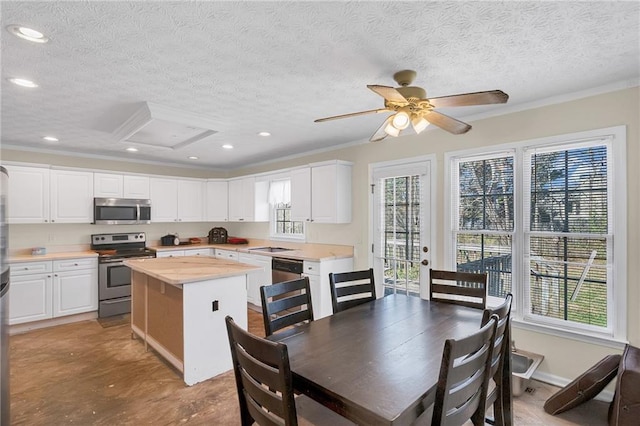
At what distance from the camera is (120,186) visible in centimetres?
510

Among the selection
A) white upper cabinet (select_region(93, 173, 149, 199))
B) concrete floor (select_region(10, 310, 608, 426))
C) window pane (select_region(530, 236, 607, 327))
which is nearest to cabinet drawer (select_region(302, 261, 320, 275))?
concrete floor (select_region(10, 310, 608, 426))

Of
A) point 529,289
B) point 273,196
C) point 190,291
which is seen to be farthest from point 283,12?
point 273,196

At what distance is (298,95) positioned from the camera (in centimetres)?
271

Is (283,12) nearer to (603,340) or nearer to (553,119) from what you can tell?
(553,119)

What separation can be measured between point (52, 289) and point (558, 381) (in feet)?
19.0

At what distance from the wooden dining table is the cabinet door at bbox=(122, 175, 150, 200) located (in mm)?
4495

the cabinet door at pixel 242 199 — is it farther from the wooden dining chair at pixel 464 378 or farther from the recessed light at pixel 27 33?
the wooden dining chair at pixel 464 378

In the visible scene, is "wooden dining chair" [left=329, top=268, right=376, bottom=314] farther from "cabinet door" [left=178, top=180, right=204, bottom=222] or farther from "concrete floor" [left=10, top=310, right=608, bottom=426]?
"cabinet door" [left=178, top=180, right=204, bottom=222]

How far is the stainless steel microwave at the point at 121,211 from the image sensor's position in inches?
191

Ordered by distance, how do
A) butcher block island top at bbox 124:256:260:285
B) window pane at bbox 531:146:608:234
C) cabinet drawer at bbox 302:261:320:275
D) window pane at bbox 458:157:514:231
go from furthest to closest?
cabinet drawer at bbox 302:261:320:275, window pane at bbox 458:157:514:231, butcher block island top at bbox 124:256:260:285, window pane at bbox 531:146:608:234

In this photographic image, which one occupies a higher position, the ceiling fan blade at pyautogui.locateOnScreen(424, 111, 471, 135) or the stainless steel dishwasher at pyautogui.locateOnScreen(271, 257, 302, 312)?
the ceiling fan blade at pyautogui.locateOnScreen(424, 111, 471, 135)

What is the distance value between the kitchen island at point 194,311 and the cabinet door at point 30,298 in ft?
6.36

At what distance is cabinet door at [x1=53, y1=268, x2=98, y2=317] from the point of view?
427 cm

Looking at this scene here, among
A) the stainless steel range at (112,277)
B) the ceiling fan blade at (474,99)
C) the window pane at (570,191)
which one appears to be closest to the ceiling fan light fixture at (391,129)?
the ceiling fan blade at (474,99)
